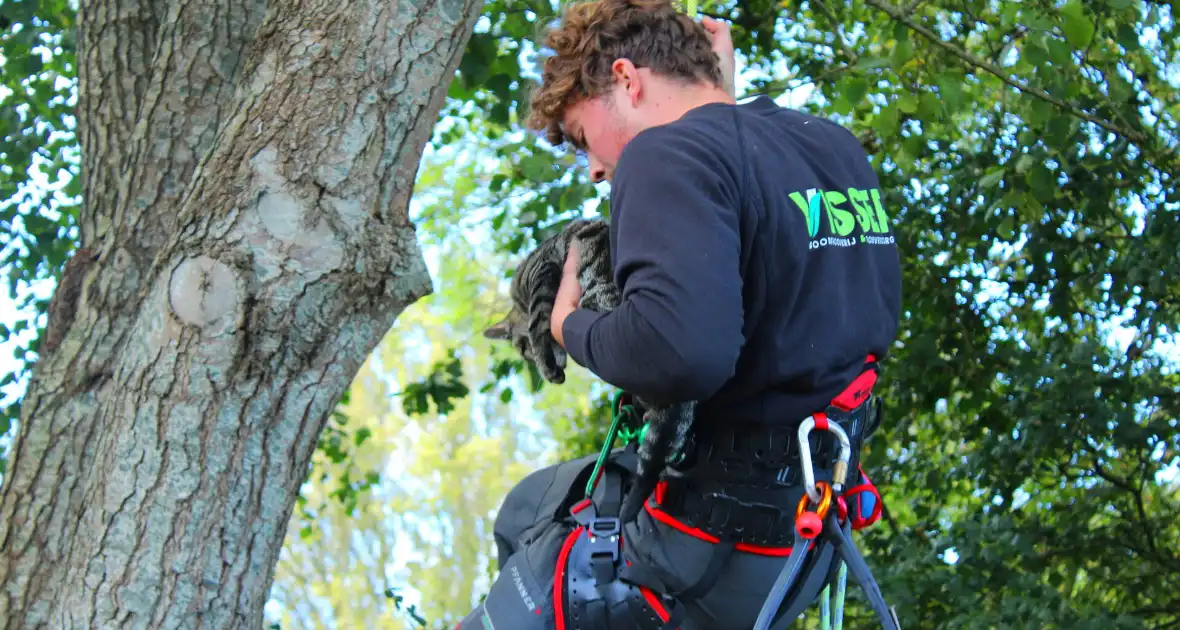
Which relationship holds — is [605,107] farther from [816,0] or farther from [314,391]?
[816,0]

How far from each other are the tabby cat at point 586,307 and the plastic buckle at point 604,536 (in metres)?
0.03

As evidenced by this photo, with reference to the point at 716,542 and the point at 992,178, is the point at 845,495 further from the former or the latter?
the point at 992,178

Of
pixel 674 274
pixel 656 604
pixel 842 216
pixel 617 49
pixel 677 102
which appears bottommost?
pixel 656 604

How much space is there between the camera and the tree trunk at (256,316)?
198cm

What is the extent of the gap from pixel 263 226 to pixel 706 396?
803 millimetres

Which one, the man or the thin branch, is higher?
the thin branch

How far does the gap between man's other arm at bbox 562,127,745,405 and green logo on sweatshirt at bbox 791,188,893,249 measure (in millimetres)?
164

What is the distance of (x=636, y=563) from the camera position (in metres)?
2.13

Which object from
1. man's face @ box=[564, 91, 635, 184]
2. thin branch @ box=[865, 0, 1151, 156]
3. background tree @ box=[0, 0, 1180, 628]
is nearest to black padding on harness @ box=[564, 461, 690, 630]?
man's face @ box=[564, 91, 635, 184]

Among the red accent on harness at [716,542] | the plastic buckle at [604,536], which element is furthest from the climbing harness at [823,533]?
the plastic buckle at [604,536]

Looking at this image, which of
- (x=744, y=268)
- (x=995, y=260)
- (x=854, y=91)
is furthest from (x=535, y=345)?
(x=995, y=260)

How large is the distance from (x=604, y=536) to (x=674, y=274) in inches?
26.8

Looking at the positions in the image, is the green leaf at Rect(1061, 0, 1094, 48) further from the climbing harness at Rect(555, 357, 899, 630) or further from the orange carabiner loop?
the orange carabiner loop

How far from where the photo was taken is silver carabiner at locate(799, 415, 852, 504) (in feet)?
6.04
